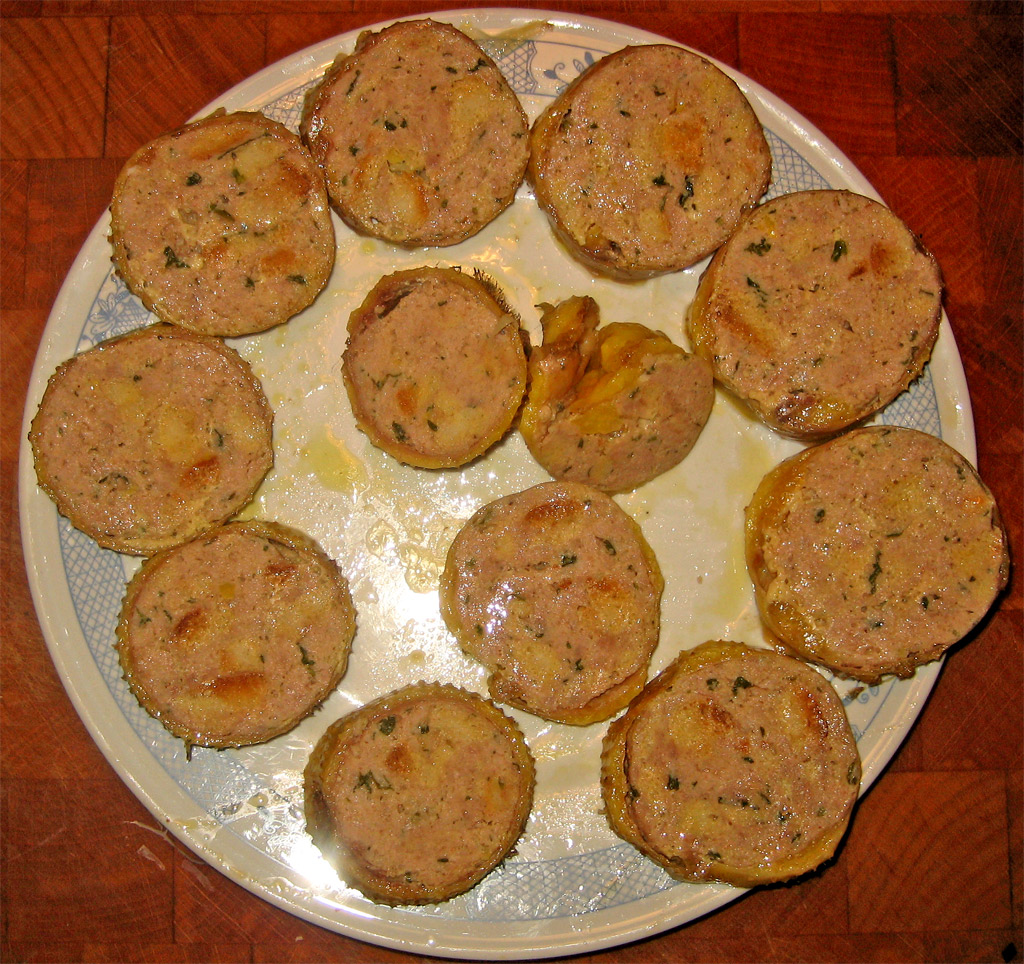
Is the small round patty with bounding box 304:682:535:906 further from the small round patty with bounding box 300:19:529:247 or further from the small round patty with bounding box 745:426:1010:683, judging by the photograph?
the small round patty with bounding box 300:19:529:247

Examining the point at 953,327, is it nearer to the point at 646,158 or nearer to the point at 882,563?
the point at 882,563

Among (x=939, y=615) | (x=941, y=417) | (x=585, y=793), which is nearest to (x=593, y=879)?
(x=585, y=793)

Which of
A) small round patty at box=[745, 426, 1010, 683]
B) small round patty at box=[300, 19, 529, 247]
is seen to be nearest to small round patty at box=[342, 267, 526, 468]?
small round patty at box=[300, 19, 529, 247]

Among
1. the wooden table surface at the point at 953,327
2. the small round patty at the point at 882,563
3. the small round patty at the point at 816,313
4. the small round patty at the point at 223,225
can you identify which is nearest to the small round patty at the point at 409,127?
the small round patty at the point at 223,225

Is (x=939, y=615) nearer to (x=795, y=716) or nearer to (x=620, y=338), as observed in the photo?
(x=795, y=716)

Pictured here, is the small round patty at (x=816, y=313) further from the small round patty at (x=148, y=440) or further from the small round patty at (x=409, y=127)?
the small round patty at (x=148, y=440)

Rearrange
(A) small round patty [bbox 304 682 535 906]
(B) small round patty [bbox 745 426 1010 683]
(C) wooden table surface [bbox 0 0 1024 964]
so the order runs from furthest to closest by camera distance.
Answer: (C) wooden table surface [bbox 0 0 1024 964] → (B) small round patty [bbox 745 426 1010 683] → (A) small round patty [bbox 304 682 535 906]

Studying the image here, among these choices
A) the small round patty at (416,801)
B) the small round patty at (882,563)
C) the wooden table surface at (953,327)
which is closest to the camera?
the small round patty at (416,801)
